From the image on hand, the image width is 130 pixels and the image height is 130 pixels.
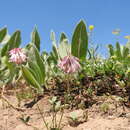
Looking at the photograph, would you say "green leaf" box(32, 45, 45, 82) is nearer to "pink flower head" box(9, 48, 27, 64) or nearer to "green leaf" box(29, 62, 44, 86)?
"green leaf" box(29, 62, 44, 86)

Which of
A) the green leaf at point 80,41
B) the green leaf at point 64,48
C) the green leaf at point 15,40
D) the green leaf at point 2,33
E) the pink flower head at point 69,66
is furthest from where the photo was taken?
the green leaf at point 2,33

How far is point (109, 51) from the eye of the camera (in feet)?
11.8

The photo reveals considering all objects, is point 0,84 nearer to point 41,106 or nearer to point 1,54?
point 1,54

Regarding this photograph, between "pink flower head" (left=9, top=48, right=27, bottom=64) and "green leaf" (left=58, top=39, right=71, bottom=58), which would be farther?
"green leaf" (left=58, top=39, right=71, bottom=58)

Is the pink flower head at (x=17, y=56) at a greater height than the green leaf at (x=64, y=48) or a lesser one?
lesser

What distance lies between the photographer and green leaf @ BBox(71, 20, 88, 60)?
2980 mm

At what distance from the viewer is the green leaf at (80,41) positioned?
2980mm

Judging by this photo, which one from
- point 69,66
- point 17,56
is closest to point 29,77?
point 17,56

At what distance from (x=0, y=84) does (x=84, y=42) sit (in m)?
1.00

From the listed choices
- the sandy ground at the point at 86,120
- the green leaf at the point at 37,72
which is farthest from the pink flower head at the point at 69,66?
the green leaf at the point at 37,72

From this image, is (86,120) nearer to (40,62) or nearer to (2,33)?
(40,62)

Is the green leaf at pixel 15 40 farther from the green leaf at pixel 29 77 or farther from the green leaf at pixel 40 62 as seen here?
the green leaf at pixel 29 77

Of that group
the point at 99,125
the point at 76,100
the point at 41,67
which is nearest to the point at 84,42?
the point at 41,67

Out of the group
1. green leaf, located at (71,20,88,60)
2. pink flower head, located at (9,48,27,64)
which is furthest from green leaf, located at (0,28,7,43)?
pink flower head, located at (9,48,27,64)
